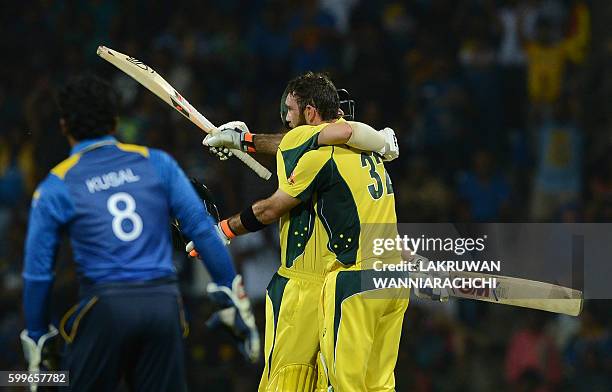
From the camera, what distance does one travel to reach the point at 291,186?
5.64 meters

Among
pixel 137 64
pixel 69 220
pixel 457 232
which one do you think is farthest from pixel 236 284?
pixel 457 232

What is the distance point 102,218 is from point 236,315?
2.41ft

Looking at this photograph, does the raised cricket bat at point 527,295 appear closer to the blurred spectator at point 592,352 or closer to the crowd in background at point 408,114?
the crowd in background at point 408,114

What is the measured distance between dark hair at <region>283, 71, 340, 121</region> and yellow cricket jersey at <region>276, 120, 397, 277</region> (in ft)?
0.51

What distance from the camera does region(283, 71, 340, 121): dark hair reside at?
5.88m

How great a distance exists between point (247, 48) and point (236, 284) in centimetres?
642

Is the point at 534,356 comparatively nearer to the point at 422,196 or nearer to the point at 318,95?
the point at 422,196

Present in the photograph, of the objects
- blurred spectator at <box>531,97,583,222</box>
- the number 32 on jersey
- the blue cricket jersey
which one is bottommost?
the blue cricket jersey

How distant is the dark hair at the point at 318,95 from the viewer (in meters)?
5.88

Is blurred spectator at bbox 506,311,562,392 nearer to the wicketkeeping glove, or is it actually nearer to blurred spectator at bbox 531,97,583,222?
blurred spectator at bbox 531,97,583,222

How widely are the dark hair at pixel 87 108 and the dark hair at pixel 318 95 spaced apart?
134 cm

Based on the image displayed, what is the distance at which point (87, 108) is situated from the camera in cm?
478

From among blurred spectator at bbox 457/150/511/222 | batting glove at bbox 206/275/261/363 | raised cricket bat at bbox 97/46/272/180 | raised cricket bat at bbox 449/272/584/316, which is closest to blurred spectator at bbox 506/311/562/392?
blurred spectator at bbox 457/150/511/222

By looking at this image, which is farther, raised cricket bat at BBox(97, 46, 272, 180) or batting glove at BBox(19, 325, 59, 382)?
raised cricket bat at BBox(97, 46, 272, 180)
